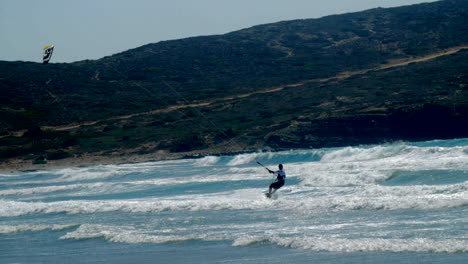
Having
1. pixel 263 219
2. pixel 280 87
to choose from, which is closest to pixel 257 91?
pixel 280 87

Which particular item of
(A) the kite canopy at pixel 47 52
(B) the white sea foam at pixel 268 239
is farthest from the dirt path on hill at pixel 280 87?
(B) the white sea foam at pixel 268 239

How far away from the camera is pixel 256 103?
200ft

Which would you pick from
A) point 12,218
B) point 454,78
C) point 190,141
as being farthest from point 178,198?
point 454,78

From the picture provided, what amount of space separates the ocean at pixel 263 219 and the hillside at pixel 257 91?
673 inches

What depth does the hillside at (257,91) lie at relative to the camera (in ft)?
157

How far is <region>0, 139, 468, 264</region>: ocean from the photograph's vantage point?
13133 mm

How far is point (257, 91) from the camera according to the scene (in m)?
68.3

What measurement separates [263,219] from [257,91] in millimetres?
51367

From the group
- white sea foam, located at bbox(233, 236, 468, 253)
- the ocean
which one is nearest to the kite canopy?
the ocean

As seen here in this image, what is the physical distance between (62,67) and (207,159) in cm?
5025

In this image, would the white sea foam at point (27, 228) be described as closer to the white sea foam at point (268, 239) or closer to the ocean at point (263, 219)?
the ocean at point (263, 219)

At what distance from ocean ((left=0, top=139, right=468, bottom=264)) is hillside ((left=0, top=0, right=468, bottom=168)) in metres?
17.1

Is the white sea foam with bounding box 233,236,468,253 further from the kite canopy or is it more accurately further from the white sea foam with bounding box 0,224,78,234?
the kite canopy

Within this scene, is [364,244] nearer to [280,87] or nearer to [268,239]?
[268,239]
